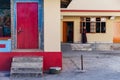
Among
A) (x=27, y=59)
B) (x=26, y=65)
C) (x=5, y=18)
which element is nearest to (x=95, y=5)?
(x=5, y=18)

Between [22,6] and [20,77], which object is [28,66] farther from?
[22,6]

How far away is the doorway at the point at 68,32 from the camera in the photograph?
3989cm

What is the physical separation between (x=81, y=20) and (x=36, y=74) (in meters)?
23.6

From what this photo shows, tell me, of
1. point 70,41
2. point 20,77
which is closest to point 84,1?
point 70,41

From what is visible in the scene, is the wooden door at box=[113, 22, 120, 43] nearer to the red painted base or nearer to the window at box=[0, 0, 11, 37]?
the window at box=[0, 0, 11, 37]

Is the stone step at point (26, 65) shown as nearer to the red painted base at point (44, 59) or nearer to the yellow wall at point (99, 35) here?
the red painted base at point (44, 59)

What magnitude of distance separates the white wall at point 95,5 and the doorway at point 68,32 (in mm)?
2588

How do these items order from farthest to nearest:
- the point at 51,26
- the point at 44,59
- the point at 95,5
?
the point at 95,5
the point at 51,26
the point at 44,59

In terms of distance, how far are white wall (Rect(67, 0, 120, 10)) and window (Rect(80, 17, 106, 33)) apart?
1591 mm

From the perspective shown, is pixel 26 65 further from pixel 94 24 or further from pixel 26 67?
pixel 94 24

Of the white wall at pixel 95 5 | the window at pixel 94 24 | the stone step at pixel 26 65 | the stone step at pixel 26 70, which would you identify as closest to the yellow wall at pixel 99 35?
the window at pixel 94 24

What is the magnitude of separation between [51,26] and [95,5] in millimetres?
20930

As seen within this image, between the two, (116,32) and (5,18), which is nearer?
(5,18)

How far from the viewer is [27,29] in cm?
1828
